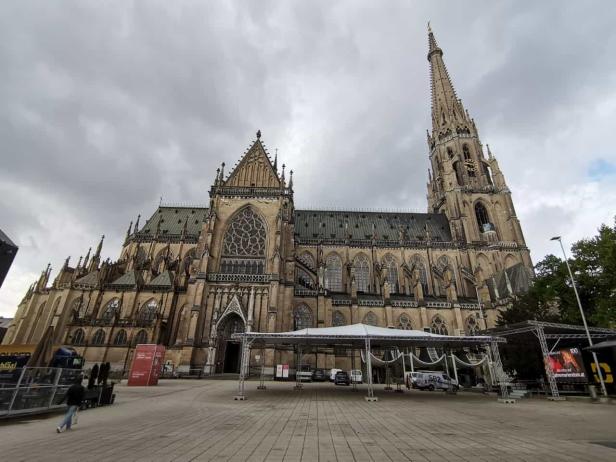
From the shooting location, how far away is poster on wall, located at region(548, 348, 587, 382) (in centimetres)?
1867

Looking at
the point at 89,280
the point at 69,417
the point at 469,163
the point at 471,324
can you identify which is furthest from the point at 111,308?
the point at 469,163

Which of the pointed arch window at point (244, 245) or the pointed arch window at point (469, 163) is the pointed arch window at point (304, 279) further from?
the pointed arch window at point (469, 163)

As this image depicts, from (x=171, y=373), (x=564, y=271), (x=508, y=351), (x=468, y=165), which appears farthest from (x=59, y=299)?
(x=468, y=165)

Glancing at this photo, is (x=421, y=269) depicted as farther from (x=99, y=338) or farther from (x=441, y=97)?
(x=99, y=338)

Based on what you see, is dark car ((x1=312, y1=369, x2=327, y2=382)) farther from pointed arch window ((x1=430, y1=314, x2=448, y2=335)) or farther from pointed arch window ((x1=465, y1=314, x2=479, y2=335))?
pointed arch window ((x1=465, y1=314, x2=479, y2=335))

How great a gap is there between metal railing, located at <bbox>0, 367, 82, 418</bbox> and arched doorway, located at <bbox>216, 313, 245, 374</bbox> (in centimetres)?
1871

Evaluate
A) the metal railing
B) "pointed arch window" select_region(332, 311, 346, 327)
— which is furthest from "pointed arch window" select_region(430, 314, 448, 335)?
the metal railing

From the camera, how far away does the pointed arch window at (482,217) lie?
160 feet

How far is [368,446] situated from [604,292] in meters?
26.4

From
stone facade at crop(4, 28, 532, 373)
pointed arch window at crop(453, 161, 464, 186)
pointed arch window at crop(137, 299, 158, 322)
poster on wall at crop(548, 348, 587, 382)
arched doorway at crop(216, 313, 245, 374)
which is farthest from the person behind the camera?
pointed arch window at crop(453, 161, 464, 186)

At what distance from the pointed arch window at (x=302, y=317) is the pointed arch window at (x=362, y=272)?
1095 centimetres

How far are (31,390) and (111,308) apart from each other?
27891 millimetres

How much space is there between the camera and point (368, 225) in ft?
176

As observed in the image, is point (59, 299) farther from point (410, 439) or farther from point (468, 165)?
point (468, 165)
